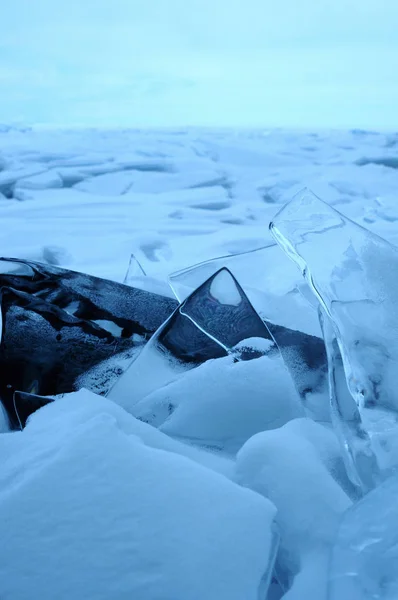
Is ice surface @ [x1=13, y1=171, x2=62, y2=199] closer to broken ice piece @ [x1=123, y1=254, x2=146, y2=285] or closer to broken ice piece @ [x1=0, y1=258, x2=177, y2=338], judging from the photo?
broken ice piece @ [x1=123, y1=254, x2=146, y2=285]

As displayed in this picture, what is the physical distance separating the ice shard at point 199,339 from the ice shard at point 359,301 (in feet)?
0.42

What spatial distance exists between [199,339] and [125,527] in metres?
0.45

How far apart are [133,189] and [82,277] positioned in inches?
103

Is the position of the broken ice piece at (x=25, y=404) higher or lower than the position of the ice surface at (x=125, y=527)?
lower

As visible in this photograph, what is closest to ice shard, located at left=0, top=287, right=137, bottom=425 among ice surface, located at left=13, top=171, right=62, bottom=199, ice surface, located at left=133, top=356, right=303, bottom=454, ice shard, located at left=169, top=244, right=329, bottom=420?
ice surface, located at left=133, top=356, right=303, bottom=454

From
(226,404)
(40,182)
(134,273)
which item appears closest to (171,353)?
(226,404)

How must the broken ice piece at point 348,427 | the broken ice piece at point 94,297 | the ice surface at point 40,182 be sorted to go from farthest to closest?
the ice surface at point 40,182 → the broken ice piece at point 94,297 → the broken ice piece at point 348,427

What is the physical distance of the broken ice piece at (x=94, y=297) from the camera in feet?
3.29

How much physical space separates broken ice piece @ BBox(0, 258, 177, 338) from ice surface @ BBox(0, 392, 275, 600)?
471mm

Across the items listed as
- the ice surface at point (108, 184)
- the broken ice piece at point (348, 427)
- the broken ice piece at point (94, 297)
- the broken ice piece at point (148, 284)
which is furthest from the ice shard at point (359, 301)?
the ice surface at point (108, 184)

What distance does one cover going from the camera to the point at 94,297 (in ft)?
3.44

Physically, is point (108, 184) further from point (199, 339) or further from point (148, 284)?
point (199, 339)

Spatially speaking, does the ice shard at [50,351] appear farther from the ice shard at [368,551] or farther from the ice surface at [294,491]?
the ice shard at [368,551]

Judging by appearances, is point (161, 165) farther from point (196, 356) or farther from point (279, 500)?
point (279, 500)
